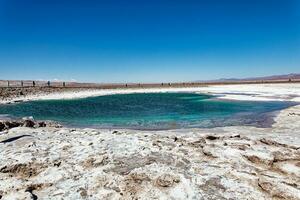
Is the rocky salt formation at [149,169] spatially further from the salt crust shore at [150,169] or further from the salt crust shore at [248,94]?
the salt crust shore at [248,94]

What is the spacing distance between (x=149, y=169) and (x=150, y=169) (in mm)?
24

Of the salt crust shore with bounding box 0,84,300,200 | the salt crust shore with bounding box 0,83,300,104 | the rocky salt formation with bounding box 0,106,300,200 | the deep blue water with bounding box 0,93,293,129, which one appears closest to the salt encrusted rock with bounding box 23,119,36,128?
the deep blue water with bounding box 0,93,293,129

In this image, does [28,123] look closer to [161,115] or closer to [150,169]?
[150,169]

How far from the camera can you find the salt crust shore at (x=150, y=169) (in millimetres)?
5773

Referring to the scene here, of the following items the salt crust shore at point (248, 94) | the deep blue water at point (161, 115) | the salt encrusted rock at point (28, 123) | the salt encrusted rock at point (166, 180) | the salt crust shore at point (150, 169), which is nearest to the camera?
the salt crust shore at point (150, 169)

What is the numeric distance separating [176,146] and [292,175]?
3.39 meters

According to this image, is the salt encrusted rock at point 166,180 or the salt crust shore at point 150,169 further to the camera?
the salt encrusted rock at point 166,180

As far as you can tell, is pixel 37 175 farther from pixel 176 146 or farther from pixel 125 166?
pixel 176 146

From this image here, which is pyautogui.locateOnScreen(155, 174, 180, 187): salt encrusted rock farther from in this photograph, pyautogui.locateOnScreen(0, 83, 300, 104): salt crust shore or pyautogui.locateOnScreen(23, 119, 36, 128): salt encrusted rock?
pyautogui.locateOnScreen(0, 83, 300, 104): salt crust shore

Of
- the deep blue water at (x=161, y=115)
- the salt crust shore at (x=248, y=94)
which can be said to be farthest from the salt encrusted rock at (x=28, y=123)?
the salt crust shore at (x=248, y=94)

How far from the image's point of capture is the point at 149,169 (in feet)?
22.1

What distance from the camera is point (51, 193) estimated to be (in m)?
5.85

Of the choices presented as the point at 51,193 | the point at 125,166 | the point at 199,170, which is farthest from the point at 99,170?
the point at 199,170

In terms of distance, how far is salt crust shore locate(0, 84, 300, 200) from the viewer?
18.9 feet
